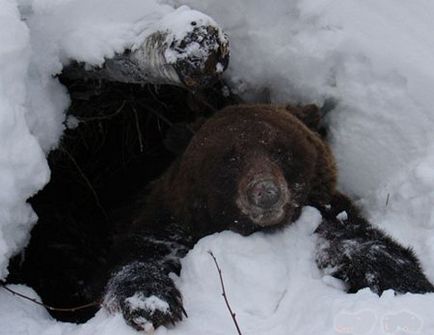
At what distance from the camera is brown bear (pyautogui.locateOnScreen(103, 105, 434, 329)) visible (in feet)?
12.4

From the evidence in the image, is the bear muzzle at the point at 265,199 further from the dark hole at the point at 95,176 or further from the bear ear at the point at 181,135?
the dark hole at the point at 95,176

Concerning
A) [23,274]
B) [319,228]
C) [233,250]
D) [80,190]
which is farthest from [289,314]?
[80,190]

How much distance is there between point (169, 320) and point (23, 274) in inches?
91.7

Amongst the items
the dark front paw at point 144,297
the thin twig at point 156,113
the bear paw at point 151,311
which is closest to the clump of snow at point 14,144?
the dark front paw at point 144,297

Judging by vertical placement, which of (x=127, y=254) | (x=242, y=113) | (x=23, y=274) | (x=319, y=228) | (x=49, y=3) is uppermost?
(x=49, y=3)

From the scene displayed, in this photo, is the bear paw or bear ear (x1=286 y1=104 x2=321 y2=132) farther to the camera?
bear ear (x1=286 y1=104 x2=321 y2=132)

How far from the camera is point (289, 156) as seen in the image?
4406mm

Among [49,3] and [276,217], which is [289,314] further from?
[49,3]

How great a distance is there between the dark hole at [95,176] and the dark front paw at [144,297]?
1.29 meters

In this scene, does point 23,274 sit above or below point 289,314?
below

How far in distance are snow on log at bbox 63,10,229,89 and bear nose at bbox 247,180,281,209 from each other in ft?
2.18

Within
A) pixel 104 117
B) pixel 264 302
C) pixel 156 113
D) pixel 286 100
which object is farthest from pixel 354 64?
pixel 264 302

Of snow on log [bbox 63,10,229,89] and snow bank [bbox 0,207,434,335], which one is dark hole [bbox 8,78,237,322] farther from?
snow bank [bbox 0,207,434,335]

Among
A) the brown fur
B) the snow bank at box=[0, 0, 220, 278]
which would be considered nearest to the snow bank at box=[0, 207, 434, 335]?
the brown fur
